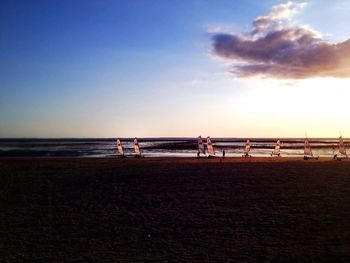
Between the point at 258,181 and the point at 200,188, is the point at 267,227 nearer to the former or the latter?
the point at 200,188

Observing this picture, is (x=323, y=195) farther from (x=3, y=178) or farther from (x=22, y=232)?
(x=3, y=178)

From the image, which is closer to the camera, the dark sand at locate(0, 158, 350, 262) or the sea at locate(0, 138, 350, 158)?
the dark sand at locate(0, 158, 350, 262)

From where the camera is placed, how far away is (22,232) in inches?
463

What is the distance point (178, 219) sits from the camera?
12.9 meters

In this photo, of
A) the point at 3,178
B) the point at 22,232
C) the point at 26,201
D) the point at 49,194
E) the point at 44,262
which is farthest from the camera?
the point at 3,178

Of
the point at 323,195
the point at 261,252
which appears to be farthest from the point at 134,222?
the point at 323,195

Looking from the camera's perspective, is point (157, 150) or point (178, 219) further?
point (157, 150)

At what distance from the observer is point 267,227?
11.9 metres

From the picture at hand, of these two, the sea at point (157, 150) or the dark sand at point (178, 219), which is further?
the sea at point (157, 150)

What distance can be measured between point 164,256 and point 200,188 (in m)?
8.95

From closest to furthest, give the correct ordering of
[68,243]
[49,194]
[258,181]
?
[68,243]
[49,194]
[258,181]

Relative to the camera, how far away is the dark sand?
32.3ft

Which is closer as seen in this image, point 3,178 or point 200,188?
point 200,188

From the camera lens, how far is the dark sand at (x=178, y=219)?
32.3 ft
